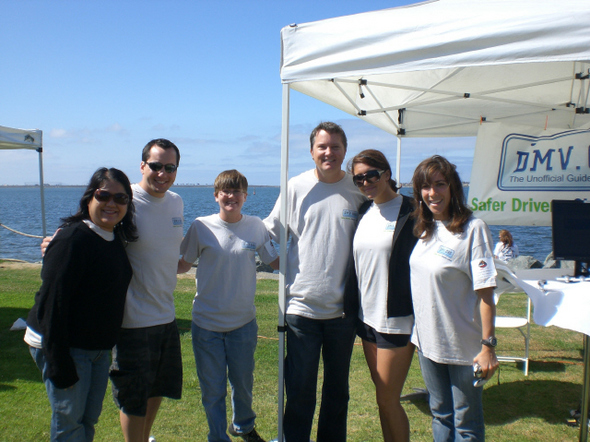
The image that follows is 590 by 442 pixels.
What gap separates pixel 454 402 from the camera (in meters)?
2.34

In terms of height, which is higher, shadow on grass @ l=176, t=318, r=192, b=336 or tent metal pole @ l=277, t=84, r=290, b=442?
tent metal pole @ l=277, t=84, r=290, b=442

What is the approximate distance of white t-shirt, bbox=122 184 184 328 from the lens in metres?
2.60

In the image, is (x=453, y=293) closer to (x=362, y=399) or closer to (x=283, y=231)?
(x=283, y=231)

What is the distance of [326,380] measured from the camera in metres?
2.91

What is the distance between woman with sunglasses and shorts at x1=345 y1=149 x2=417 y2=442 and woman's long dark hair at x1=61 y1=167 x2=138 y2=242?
1.35 metres

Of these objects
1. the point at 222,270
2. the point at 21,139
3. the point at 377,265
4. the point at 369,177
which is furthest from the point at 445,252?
the point at 21,139

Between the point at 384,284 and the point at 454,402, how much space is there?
0.73 metres

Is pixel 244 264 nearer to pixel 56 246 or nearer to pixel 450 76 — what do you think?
pixel 56 246

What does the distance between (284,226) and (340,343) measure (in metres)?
0.85

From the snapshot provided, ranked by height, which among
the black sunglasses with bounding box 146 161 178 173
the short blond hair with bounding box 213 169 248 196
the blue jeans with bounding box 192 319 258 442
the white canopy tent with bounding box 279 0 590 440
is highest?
the white canopy tent with bounding box 279 0 590 440

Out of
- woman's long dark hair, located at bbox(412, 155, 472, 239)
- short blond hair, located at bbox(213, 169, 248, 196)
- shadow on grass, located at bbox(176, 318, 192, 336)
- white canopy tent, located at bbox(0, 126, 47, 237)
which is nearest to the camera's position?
woman's long dark hair, located at bbox(412, 155, 472, 239)

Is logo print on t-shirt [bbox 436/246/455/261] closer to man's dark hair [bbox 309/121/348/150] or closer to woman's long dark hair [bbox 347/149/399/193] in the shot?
woman's long dark hair [bbox 347/149/399/193]

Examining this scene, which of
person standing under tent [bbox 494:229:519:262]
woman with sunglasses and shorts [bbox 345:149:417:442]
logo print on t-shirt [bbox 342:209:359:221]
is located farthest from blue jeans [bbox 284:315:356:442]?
person standing under tent [bbox 494:229:519:262]

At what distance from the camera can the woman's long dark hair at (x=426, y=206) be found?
2.36 metres
